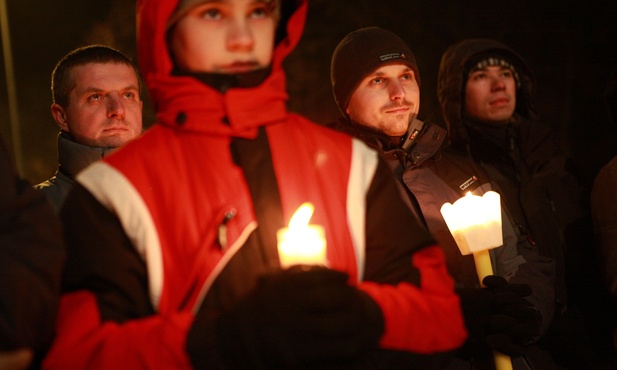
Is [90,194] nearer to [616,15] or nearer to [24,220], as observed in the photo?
[24,220]

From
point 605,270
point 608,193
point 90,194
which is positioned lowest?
point 605,270

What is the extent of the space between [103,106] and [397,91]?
1.27 meters

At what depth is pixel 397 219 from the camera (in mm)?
1773

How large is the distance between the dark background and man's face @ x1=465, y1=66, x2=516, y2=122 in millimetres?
1979

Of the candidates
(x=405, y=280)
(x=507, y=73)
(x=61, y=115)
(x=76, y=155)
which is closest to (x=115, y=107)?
(x=76, y=155)

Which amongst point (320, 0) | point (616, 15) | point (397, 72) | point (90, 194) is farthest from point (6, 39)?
point (616, 15)

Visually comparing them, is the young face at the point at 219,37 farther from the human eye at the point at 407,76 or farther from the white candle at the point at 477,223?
the human eye at the point at 407,76

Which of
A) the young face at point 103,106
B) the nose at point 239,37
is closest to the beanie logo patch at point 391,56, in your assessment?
the young face at point 103,106

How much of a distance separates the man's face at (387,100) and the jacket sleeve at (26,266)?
175cm

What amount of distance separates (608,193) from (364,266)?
1.83 meters

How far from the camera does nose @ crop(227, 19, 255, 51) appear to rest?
1.75m

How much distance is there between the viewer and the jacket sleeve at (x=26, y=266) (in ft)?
4.84

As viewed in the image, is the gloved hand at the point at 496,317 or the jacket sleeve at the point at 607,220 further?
the jacket sleeve at the point at 607,220

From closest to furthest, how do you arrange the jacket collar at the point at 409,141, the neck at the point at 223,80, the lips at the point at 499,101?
the neck at the point at 223,80 < the jacket collar at the point at 409,141 < the lips at the point at 499,101
